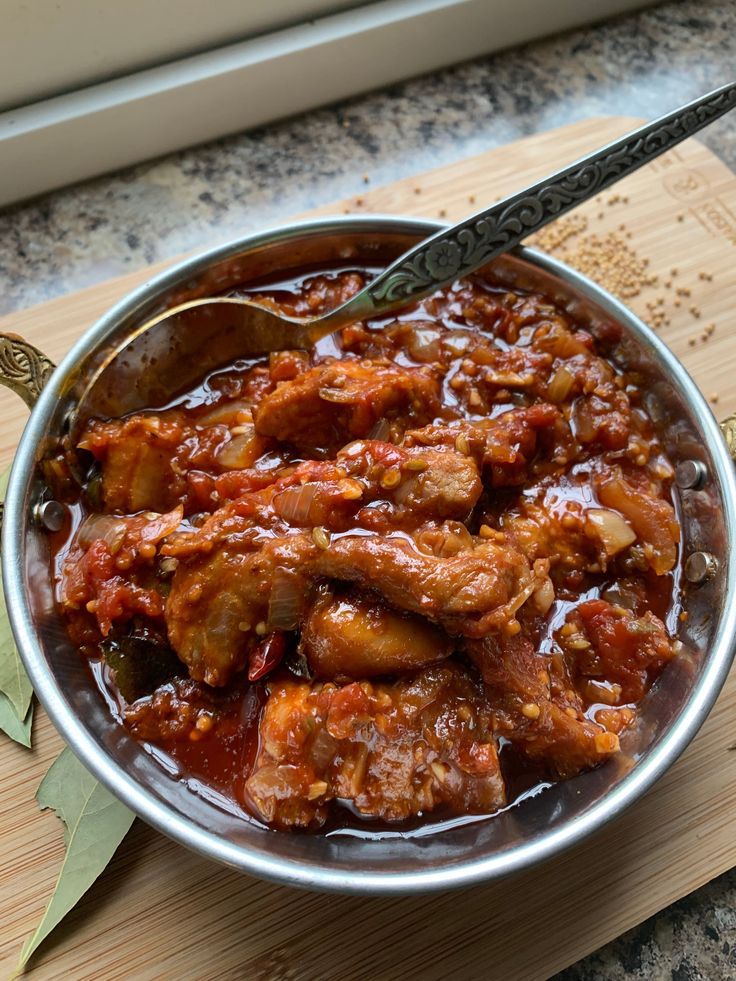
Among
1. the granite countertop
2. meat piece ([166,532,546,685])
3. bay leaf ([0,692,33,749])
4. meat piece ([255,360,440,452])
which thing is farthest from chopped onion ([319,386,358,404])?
the granite countertop

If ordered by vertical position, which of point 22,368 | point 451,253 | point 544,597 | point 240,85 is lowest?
point 544,597

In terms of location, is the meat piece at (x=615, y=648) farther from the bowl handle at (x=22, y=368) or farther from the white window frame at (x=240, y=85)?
the white window frame at (x=240, y=85)

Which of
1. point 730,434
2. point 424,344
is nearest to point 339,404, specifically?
point 424,344

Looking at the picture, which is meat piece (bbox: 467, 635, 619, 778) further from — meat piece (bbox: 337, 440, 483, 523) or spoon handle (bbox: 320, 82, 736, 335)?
spoon handle (bbox: 320, 82, 736, 335)

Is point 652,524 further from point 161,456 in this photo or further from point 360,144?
point 360,144

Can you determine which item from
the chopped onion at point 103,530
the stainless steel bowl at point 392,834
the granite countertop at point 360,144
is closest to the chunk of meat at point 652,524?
the stainless steel bowl at point 392,834

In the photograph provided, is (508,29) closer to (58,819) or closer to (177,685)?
(177,685)
